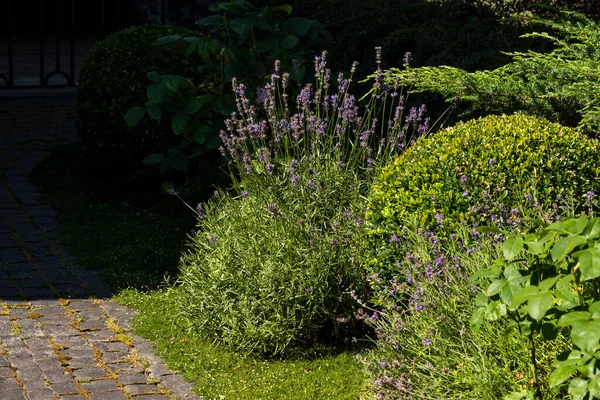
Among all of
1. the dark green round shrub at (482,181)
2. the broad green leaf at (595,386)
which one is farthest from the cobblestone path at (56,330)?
the broad green leaf at (595,386)

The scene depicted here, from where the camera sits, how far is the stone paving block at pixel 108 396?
4605 millimetres

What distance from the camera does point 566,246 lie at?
299 cm

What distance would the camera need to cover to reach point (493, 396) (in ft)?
12.1

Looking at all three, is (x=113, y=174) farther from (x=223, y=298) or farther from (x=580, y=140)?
(x=580, y=140)

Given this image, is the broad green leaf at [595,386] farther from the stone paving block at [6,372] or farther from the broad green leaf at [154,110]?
the broad green leaf at [154,110]

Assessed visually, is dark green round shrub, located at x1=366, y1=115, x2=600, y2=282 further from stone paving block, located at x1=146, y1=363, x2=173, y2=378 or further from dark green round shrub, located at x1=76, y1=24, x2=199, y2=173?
dark green round shrub, located at x1=76, y1=24, x2=199, y2=173

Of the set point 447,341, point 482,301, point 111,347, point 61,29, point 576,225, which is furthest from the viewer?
point 61,29

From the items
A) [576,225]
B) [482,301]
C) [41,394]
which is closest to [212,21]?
[41,394]

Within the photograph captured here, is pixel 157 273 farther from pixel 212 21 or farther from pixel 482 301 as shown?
pixel 482 301

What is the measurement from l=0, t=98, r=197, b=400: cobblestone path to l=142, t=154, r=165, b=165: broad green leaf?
89 cm

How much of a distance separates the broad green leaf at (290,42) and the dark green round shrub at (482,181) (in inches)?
90.9

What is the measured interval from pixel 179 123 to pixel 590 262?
468cm

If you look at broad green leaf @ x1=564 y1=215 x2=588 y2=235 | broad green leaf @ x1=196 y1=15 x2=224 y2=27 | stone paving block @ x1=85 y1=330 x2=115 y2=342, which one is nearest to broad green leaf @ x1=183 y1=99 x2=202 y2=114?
broad green leaf @ x1=196 y1=15 x2=224 y2=27

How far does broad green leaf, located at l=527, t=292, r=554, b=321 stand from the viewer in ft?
9.34
